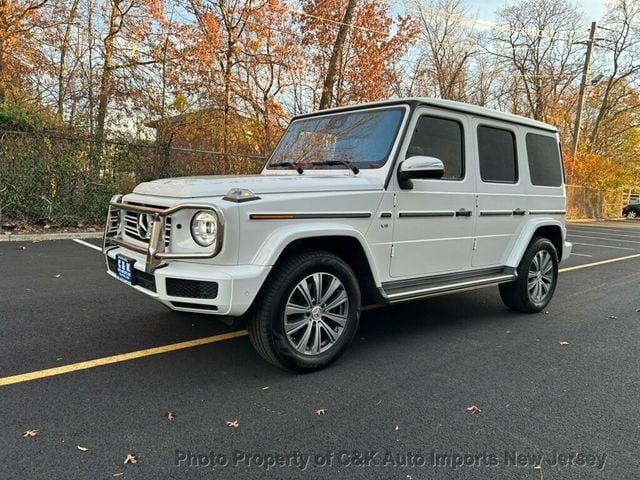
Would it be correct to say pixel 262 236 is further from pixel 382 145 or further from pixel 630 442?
pixel 630 442

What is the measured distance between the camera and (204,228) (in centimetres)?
301

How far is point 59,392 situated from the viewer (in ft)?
9.80

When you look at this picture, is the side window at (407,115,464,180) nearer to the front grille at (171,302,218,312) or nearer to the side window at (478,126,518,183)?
the side window at (478,126,518,183)

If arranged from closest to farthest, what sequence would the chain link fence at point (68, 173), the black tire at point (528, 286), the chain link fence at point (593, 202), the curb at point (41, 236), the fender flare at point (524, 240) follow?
the fender flare at point (524, 240)
the black tire at point (528, 286)
the curb at point (41, 236)
the chain link fence at point (68, 173)
the chain link fence at point (593, 202)

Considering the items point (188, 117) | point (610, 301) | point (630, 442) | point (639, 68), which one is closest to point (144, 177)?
point (188, 117)

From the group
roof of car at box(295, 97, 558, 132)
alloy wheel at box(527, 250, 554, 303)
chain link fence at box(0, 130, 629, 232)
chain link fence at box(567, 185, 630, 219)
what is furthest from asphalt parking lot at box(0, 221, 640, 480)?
chain link fence at box(567, 185, 630, 219)

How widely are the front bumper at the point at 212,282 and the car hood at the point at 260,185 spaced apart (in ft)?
1.63

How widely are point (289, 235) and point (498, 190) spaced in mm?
2618

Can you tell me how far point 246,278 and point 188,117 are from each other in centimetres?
1136

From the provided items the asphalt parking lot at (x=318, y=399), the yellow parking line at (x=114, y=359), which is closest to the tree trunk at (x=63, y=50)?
the asphalt parking lot at (x=318, y=399)

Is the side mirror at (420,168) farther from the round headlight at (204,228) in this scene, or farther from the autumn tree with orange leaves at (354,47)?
the autumn tree with orange leaves at (354,47)

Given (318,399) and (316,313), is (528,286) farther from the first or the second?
(318,399)

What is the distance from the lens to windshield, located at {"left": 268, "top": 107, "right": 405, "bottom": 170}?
3.92 meters

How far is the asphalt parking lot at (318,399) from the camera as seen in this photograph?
2.39 m
